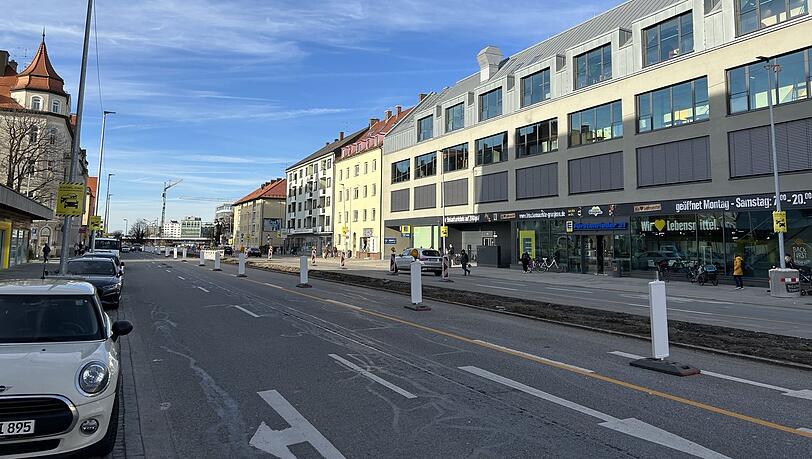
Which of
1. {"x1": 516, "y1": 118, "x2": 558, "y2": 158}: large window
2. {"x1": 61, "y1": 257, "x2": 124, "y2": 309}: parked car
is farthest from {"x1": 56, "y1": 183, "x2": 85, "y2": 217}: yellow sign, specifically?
{"x1": 516, "y1": 118, "x2": 558, "y2": 158}: large window

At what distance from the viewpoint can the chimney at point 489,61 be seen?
46.6 m

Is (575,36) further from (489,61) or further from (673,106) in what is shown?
(673,106)

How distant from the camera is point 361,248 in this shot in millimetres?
64875

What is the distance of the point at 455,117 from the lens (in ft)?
160

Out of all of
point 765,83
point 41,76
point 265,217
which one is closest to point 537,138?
point 765,83

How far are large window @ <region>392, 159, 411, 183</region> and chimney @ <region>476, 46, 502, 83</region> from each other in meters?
13.1

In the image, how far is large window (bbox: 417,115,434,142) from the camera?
5241 cm

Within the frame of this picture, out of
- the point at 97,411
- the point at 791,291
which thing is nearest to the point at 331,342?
the point at 97,411

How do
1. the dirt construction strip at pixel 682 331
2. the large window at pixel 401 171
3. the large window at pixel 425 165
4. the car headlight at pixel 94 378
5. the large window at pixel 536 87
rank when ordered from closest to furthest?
1. the car headlight at pixel 94 378
2. the dirt construction strip at pixel 682 331
3. the large window at pixel 536 87
4. the large window at pixel 425 165
5. the large window at pixel 401 171

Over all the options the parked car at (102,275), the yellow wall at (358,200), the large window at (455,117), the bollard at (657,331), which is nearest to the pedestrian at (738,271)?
the bollard at (657,331)

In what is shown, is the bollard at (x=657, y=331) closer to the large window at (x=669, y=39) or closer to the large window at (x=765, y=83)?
the large window at (x=765, y=83)

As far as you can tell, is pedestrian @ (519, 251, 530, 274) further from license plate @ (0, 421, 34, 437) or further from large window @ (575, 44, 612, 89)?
license plate @ (0, 421, 34, 437)

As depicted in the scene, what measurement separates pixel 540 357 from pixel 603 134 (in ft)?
96.9

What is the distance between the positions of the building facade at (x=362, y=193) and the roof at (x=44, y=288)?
53.2m
